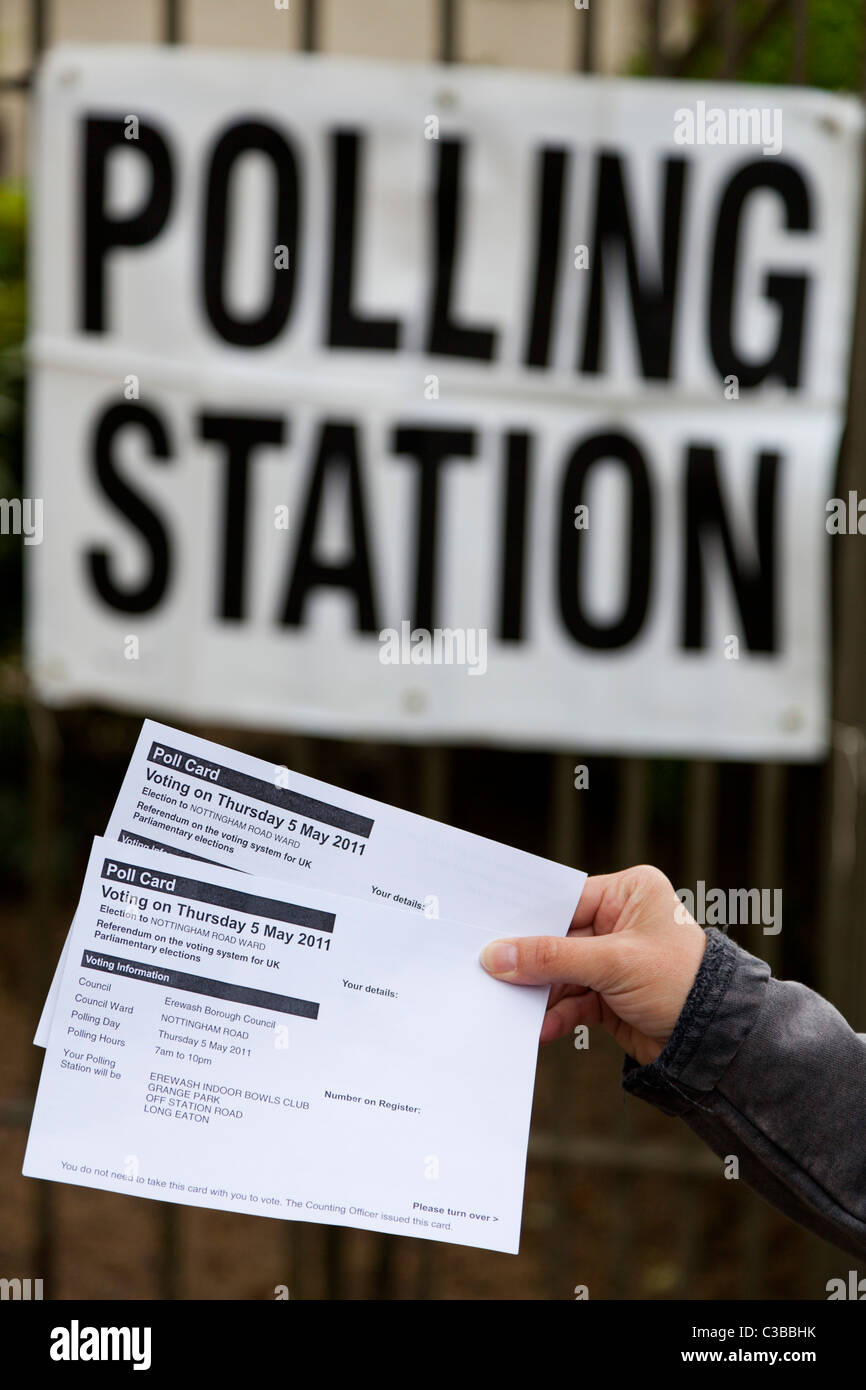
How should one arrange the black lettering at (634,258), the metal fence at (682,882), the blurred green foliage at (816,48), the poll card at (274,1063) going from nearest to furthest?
the poll card at (274,1063), the black lettering at (634,258), the metal fence at (682,882), the blurred green foliage at (816,48)

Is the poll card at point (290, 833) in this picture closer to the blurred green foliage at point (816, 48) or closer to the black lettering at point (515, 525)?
the black lettering at point (515, 525)

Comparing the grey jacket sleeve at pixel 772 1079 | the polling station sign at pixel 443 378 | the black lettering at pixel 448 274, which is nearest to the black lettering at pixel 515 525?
the polling station sign at pixel 443 378

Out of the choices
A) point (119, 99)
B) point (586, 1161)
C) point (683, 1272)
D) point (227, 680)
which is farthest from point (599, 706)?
point (119, 99)

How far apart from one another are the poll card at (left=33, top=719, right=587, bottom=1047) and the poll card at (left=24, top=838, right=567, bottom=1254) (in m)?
0.02

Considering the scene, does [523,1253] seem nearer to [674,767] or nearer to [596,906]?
[674,767]

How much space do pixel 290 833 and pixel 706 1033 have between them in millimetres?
422

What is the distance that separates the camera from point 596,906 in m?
1.38

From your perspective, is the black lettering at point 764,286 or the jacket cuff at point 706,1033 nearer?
the jacket cuff at point 706,1033

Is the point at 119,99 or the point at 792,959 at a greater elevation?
the point at 119,99

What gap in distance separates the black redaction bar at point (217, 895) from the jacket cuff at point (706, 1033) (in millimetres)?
342

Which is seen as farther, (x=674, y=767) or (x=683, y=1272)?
(x=674, y=767)

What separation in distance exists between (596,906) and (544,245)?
64.2 inches

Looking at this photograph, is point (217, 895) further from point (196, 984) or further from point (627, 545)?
point (627, 545)

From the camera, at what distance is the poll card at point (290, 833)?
Answer: 1151 mm
